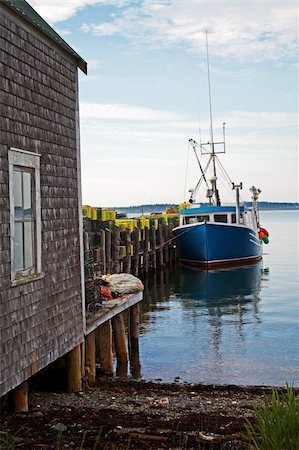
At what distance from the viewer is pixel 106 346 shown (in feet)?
40.0

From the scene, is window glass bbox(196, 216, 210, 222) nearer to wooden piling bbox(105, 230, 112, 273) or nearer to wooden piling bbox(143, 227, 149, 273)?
wooden piling bbox(143, 227, 149, 273)

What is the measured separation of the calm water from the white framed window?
13.7ft

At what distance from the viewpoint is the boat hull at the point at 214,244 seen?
35.3 meters

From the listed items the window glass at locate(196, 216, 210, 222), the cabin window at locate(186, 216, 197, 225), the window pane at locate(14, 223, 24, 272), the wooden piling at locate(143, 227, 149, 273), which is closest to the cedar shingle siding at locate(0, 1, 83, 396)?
the window pane at locate(14, 223, 24, 272)

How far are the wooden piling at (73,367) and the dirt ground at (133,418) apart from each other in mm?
203

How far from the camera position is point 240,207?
36.5 meters

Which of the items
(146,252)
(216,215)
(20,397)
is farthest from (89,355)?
(216,215)

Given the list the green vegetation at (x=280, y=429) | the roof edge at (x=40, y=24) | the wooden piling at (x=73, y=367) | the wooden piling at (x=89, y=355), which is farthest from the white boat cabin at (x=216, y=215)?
the green vegetation at (x=280, y=429)

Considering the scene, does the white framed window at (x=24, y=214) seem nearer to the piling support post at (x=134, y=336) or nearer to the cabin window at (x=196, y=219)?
the piling support post at (x=134, y=336)

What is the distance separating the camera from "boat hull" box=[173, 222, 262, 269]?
35.3 meters

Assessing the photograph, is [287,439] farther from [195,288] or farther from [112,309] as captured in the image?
[195,288]

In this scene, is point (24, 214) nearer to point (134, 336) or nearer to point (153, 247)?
point (134, 336)

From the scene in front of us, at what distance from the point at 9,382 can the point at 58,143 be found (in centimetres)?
341

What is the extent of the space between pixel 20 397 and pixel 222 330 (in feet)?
34.7
